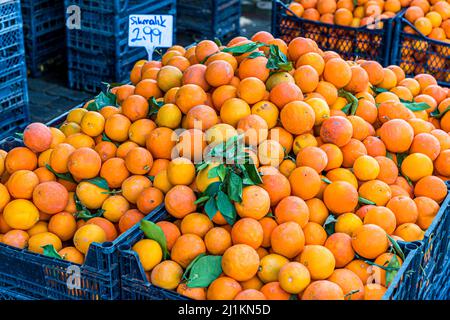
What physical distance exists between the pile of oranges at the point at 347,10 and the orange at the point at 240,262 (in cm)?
268

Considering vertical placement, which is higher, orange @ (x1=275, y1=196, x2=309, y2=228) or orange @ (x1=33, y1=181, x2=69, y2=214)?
orange @ (x1=275, y1=196, x2=309, y2=228)

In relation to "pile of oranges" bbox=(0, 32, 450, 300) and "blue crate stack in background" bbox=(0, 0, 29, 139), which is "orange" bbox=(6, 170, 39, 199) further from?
"blue crate stack in background" bbox=(0, 0, 29, 139)

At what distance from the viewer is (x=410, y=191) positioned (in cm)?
228

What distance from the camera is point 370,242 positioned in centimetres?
188

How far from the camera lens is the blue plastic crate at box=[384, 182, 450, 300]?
1.78 meters

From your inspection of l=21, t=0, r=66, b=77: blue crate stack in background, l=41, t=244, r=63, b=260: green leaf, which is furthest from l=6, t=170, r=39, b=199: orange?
l=21, t=0, r=66, b=77: blue crate stack in background

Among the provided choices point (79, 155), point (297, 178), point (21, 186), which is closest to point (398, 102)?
point (297, 178)

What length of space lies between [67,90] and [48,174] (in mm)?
3049

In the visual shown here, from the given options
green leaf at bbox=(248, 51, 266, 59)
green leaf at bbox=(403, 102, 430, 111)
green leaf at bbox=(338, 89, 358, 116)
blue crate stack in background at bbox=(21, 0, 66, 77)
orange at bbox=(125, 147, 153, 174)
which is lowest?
blue crate stack in background at bbox=(21, 0, 66, 77)

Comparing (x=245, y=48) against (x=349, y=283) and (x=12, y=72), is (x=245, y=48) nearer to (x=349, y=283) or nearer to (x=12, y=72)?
(x=349, y=283)

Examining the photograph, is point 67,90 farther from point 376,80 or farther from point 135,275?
point 135,275
